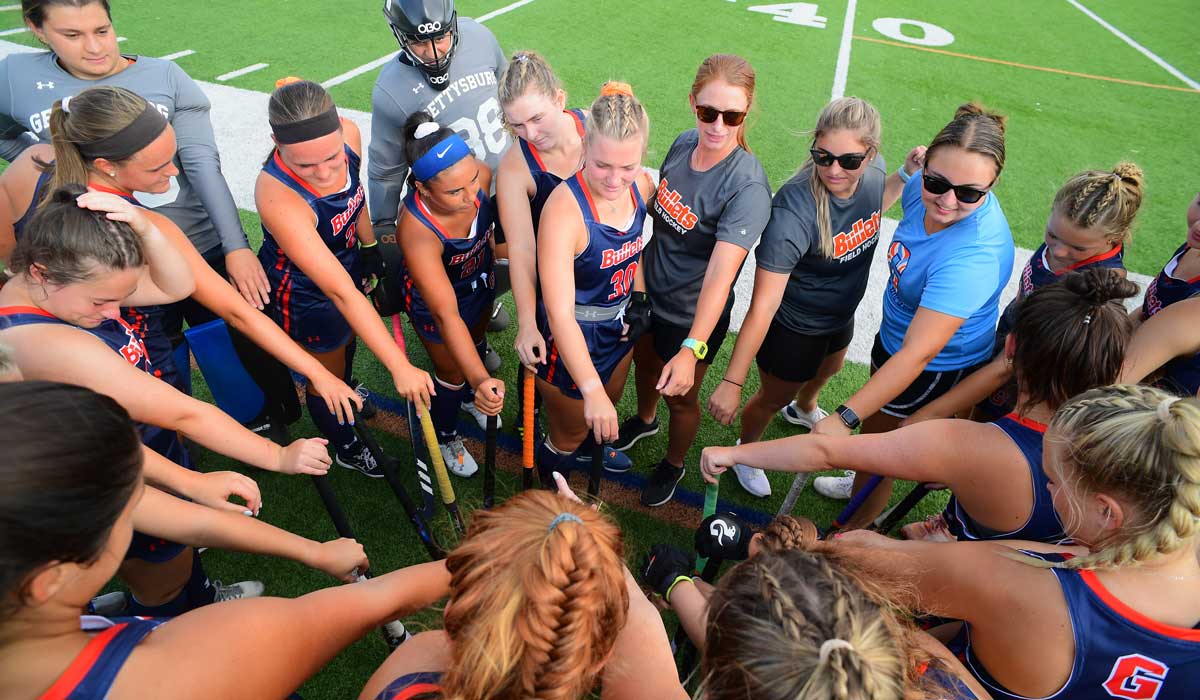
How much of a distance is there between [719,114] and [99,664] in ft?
8.51

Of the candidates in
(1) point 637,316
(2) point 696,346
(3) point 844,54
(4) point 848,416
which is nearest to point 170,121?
(1) point 637,316

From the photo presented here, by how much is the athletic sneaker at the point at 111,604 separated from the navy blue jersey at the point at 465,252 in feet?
6.18

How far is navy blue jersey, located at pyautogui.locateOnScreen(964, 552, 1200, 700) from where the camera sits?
1426 millimetres

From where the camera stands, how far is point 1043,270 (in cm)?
294

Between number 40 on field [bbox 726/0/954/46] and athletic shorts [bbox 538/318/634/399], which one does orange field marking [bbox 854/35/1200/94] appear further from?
athletic shorts [bbox 538/318/634/399]

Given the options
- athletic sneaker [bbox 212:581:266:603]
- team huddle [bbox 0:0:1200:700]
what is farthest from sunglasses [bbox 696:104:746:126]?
athletic sneaker [bbox 212:581:266:603]

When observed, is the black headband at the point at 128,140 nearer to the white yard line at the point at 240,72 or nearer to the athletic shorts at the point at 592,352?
the athletic shorts at the point at 592,352

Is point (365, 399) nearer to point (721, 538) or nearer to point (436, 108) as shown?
point (436, 108)

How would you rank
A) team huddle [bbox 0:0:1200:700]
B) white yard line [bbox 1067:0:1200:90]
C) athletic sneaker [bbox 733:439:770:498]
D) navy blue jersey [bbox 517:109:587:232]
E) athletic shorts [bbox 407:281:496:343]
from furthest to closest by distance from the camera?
1. white yard line [bbox 1067:0:1200:90]
2. athletic sneaker [bbox 733:439:770:498]
3. athletic shorts [bbox 407:281:496:343]
4. navy blue jersey [bbox 517:109:587:232]
5. team huddle [bbox 0:0:1200:700]

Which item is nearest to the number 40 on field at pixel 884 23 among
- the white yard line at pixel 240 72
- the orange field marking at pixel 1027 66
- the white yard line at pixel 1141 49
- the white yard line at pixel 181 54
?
the orange field marking at pixel 1027 66

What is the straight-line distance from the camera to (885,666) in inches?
46.3

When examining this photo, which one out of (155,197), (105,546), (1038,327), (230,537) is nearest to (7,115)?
(155,197)

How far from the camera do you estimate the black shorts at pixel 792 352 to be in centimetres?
315

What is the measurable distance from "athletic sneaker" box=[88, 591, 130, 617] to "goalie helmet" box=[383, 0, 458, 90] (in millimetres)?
3062
